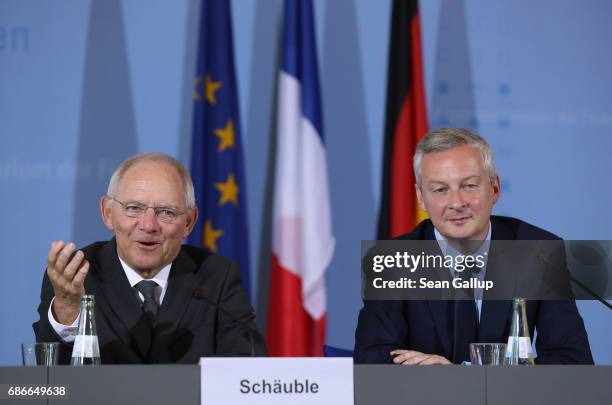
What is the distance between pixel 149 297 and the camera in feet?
9.68

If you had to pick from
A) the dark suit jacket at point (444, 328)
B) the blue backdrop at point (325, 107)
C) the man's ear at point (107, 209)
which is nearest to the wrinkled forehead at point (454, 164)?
the dark suit jacket at point (444, 328)

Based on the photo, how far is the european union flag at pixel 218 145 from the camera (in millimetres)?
4895

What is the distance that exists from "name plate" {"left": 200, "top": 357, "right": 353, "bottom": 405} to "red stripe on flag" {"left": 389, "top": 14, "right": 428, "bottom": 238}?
3016mm

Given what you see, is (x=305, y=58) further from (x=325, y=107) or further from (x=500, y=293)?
(x=500, y=293)

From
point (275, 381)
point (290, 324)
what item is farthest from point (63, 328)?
point (290, 324)

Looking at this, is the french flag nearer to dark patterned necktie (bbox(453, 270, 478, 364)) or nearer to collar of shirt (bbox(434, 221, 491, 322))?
collar of shirt (bbox(434, 221, 491, 322))

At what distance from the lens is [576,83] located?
17.7ft

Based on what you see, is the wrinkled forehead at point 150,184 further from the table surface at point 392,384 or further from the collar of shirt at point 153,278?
the table surface at point 392,384

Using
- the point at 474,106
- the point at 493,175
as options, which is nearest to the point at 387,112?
the point at 474,106

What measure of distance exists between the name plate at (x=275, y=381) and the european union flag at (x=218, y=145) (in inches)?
117

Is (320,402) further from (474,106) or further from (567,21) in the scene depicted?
(567,21)

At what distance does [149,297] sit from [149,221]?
9.6 inches

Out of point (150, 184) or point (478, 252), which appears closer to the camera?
point (478, 252)

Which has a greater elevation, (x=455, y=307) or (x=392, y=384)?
(x=455, y=307)
